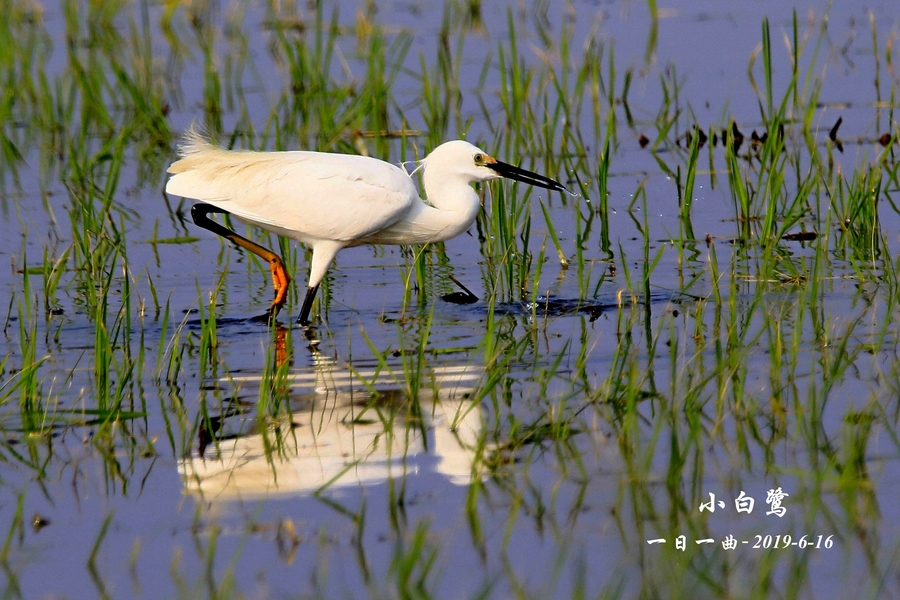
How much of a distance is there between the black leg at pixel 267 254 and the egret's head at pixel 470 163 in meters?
1.02

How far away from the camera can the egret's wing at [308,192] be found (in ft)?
22.9

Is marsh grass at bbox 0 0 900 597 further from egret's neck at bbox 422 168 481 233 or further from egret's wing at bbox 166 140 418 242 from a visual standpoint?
egret's wing at bbox 166 140 418 242

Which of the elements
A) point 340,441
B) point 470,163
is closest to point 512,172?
point 470,163

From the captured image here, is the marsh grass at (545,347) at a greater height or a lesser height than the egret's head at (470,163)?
lesser

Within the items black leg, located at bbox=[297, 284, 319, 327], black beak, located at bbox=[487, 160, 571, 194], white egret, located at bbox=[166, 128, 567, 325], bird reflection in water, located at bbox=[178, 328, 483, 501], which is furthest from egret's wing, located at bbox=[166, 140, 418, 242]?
bird reflection in water, located at bbox=[178, 328, 483, 501]

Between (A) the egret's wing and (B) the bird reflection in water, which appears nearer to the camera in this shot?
(B) the bird reflection in water

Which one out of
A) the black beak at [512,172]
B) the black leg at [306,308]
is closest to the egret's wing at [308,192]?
the black leg at [306,308]

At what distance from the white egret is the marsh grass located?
0.24 metres

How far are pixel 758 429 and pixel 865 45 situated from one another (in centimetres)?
981

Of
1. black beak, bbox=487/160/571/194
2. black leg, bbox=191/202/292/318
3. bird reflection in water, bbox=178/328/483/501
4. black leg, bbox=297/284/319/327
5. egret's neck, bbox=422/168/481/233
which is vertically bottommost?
bird reflection in water, bbox=178/328/483/501

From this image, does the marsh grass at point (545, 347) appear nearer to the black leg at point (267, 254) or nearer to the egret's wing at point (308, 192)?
the black leg at point (267, 254)

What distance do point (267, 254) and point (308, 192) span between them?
1.68ft

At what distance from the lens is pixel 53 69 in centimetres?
1302

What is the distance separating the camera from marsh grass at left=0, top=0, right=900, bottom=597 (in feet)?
12.4
